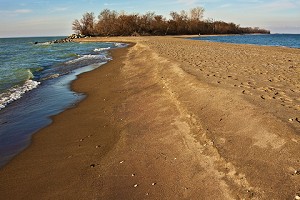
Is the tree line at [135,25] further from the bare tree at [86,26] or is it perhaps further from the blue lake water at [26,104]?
the blue lake water at [26,104]

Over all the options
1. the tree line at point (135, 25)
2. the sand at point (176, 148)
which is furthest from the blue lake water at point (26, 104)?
the tree line at point (135, 25)

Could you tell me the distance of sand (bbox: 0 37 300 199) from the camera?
462 centimetres

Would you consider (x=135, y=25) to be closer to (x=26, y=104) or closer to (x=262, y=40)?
(x=262, y=40)

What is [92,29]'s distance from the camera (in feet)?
298

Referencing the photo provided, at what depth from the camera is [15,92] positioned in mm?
12711

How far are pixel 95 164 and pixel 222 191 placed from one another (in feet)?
8.39

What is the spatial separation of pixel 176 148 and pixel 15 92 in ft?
30.6

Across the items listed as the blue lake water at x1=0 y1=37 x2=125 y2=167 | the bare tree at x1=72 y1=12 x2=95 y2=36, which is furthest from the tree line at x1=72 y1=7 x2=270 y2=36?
the blue lake water at x1=0 y1=37 x2=125 y2=167

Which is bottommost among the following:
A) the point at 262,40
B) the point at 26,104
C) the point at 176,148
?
the point at 262,40

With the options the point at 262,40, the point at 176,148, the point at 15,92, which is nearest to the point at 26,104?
the point at 15,92

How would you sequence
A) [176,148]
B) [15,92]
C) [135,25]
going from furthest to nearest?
[135,25] < [15,92] < [176,148]

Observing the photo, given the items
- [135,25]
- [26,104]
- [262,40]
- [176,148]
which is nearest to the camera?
[176,148]

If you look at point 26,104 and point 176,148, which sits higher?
point 176,148

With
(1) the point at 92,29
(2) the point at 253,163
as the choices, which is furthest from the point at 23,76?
(1) the point at 92,29
